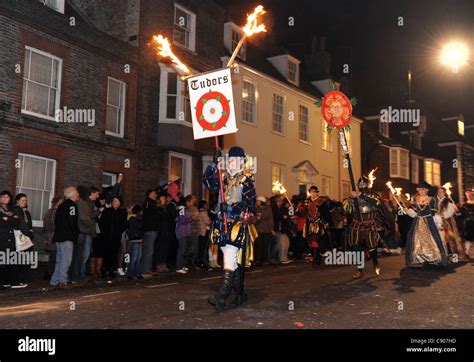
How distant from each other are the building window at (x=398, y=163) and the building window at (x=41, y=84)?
28.7m

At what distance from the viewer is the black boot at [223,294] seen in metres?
6.96

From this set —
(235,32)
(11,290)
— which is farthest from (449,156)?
(11,290)

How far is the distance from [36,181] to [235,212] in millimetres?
9919

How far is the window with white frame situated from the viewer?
86.0 feet

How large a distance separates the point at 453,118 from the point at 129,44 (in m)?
42.7

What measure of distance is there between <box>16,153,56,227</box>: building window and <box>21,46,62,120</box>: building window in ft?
4.63

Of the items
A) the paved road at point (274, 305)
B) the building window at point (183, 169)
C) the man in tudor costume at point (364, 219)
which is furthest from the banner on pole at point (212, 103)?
the building window at point (183, 169)

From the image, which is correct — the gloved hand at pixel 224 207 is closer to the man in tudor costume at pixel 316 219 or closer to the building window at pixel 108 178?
the man in tudor costume at pixel 316 219

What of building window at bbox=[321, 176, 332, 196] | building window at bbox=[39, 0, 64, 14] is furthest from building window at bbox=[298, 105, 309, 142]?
building window at bbox=[39, 0, 64, 14]

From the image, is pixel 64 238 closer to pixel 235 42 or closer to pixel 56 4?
Result: pixel 56 4

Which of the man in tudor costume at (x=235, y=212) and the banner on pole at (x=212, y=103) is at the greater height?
the banner on pole at (x=212, y=103)

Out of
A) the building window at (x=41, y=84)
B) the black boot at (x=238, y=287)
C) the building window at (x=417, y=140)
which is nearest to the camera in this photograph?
the black boot at (x=238, y=287)

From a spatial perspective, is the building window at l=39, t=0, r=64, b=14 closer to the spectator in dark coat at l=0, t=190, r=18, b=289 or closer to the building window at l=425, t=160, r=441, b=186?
the spectator in dark coat at l=0, t=190, r=18, b=289

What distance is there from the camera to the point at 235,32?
25.8 m
